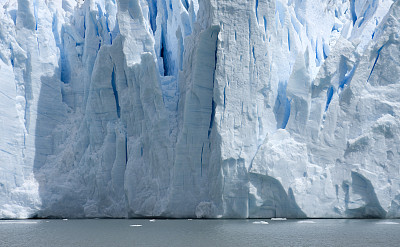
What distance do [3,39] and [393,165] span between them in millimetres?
13767

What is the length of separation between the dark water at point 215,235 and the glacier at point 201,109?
7.62 feet

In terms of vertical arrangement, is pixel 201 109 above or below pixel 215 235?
above

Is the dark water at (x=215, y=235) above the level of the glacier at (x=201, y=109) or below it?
below

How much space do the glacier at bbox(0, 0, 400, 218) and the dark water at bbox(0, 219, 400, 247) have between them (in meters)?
2.32

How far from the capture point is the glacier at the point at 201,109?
618 inches

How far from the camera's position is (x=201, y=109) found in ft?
55.2

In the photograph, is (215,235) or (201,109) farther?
(201,109)

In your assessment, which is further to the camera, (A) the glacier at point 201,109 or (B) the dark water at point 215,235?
(A) the glacier at point 201,109

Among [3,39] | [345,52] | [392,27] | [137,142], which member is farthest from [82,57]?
[392,27]

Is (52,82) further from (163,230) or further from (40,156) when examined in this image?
(163,230)

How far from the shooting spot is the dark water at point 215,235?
997cm

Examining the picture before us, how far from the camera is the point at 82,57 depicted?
67.6ft

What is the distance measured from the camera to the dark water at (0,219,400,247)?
9.97m

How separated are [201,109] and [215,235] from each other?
6.23 meters
